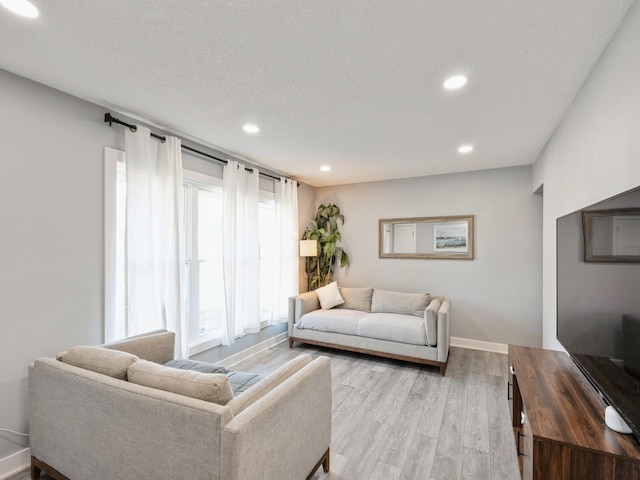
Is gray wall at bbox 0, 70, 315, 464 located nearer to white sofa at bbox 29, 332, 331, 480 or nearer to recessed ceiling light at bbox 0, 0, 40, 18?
white sofa at bbox 29, 332, 331, 480

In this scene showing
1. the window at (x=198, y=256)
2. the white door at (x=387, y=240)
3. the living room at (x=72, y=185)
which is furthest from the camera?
the white door at (x=387, y=240)

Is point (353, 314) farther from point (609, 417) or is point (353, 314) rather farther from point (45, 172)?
point (45, 172)

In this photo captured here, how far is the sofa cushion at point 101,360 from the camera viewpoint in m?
1.63

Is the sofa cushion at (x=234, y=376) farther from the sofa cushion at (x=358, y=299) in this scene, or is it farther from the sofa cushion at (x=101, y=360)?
the sofa cushion at (x=358, y=299)

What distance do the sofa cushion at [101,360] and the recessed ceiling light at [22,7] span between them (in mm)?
1714

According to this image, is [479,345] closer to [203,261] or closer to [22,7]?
[203,261]

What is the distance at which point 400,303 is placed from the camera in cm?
424

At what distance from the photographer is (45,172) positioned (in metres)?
2.13

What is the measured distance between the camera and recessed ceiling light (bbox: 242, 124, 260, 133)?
2.81 metres

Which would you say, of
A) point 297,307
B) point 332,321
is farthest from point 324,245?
point 332,321

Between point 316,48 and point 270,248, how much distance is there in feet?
10.0

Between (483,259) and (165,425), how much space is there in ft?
13.8

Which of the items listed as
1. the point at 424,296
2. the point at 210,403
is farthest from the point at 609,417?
the point at 424,296

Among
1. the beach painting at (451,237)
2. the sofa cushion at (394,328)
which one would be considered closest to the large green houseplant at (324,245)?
the sofa cushion at (394,328)
